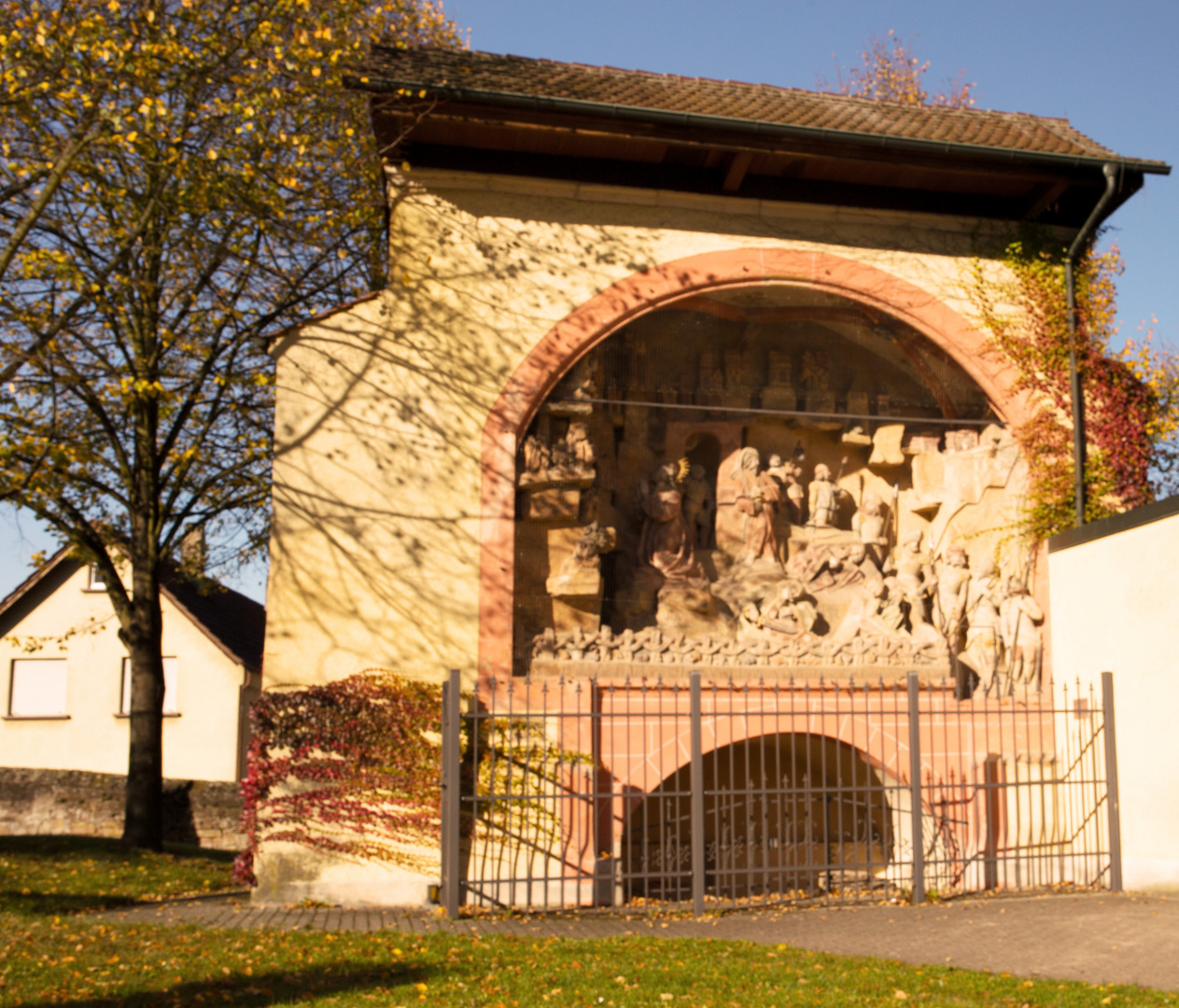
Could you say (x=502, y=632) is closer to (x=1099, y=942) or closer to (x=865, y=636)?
(x=865, y=636)

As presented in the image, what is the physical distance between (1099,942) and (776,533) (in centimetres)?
535

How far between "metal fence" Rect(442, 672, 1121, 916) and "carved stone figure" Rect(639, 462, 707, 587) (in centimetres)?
137

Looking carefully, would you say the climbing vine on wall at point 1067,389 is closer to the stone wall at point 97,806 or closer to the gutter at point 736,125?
the gutter at point 736,125

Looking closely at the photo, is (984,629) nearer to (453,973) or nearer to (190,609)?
(453,973)

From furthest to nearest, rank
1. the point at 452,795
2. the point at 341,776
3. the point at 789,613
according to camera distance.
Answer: the point at 789,613, the point at 341,776, the point at 452,795

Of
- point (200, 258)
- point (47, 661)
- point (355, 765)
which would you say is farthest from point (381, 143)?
point (47, 661)

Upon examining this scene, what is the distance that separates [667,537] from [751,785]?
9.50 feet

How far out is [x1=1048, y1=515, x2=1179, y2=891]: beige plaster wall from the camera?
8.91 m

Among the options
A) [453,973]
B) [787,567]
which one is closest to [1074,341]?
[787,567]

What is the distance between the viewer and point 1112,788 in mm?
9211

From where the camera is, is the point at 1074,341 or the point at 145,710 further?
the point at 145,710

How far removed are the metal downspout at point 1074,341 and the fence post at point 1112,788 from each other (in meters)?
1.78

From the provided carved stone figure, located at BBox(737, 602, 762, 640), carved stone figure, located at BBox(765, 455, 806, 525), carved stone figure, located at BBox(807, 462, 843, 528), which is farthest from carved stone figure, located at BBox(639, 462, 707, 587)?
carved stone figure, located at BBox(807, 462, 843, 528)

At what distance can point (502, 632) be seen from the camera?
31.2ft
